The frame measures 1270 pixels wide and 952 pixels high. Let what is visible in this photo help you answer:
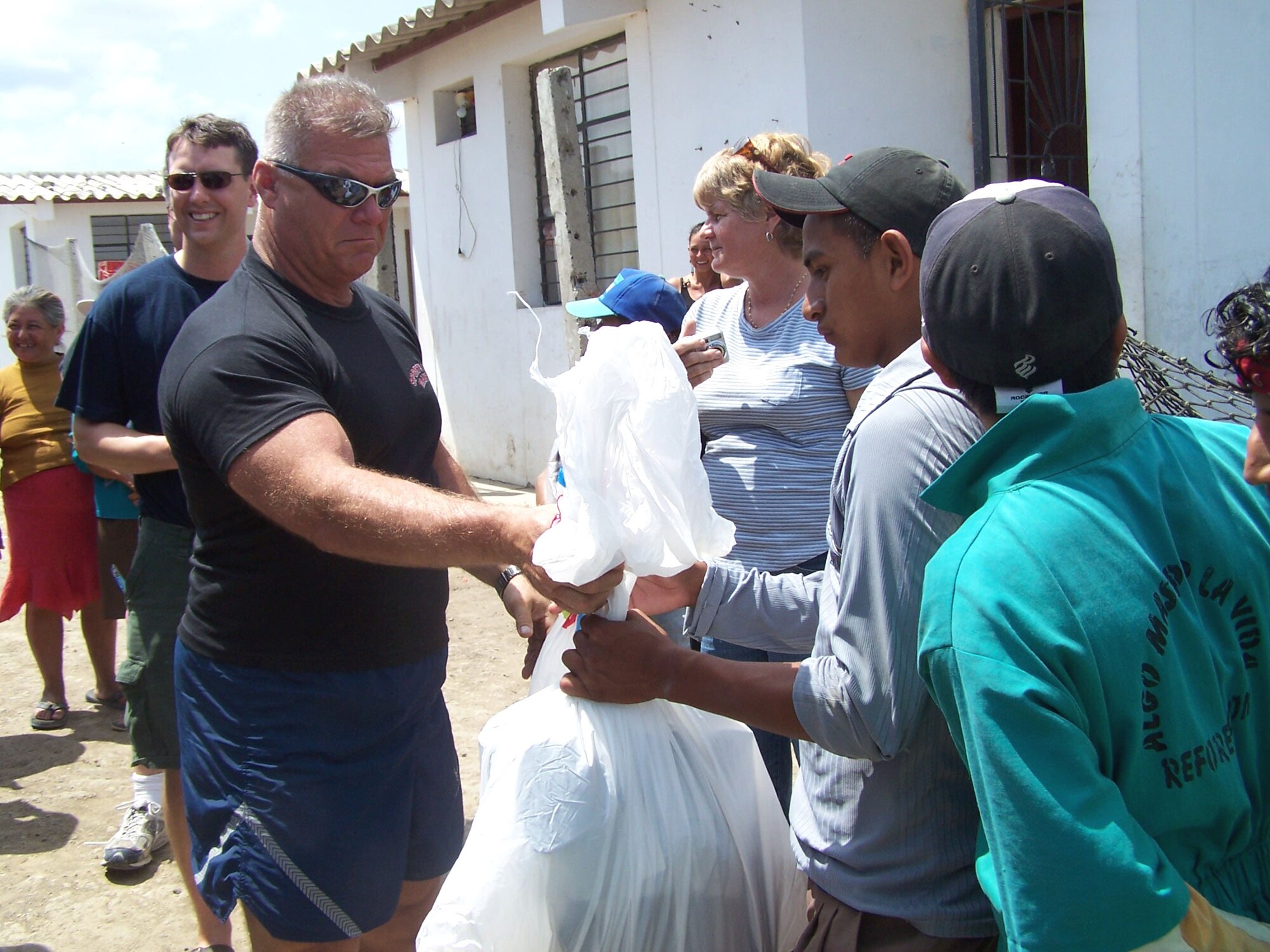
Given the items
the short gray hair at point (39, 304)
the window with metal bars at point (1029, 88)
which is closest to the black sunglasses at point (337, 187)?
the short gray hair at point (39, 304)

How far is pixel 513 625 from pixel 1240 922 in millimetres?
4919

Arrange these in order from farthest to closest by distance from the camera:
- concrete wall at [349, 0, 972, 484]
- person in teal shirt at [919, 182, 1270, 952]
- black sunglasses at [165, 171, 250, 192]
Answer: concrete wall at [349, 0, 972, 484]
black sunglasses at [165, 171, 250, 192]
person in teal shirt at [919, 182, 1270, 952]

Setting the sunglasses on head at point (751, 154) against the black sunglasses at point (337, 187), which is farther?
the sunglasses on head at point (751, 154)

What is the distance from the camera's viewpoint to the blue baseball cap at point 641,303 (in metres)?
3.14

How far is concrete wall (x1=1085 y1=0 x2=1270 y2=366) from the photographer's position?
5.41m

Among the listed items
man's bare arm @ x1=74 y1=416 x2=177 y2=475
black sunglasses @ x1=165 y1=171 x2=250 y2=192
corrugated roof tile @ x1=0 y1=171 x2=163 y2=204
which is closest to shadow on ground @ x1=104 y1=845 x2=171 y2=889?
man's bare arm @ x1=74 y1=416 x2=177 y2=475

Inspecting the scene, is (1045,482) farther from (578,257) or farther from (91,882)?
(578,257)

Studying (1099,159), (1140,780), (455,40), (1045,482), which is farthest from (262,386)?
(455,40)

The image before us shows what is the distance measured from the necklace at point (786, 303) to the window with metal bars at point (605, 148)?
16.6 ft

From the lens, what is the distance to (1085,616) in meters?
1.00

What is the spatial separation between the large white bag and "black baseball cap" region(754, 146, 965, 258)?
0.35 metres

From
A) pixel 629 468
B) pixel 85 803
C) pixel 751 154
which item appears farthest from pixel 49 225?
pixel 629 468

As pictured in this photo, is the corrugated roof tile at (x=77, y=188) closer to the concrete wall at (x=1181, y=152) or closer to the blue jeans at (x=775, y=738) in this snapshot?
the concrete wall at (x=1181, y=152)

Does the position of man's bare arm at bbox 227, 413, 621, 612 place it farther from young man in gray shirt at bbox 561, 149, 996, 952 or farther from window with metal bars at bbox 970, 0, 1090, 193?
window with metal bars at bbox 970, 0, 1090, 193
